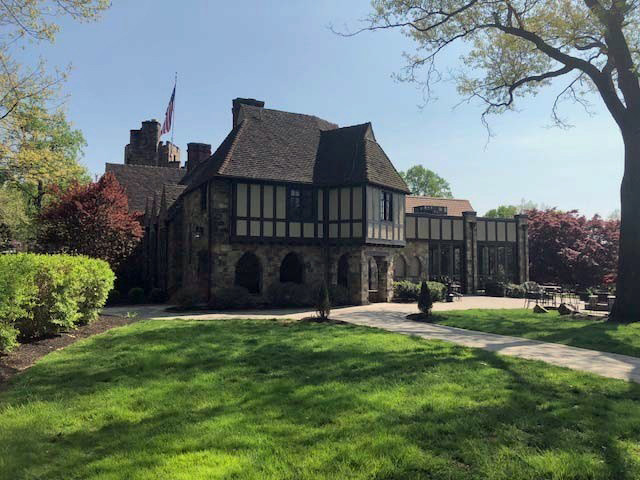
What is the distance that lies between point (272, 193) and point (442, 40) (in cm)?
Answer: 1006

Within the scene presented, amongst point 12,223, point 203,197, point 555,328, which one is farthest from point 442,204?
point 12,223

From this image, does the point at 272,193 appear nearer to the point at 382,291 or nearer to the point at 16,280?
the point at 382,291

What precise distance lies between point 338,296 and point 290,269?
430 centimetres

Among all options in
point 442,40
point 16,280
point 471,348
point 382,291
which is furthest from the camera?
point 382,291

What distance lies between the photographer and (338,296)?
2105cm

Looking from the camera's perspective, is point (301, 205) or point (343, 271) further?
point (343, 271)

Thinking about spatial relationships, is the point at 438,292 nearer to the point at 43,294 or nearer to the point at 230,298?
the point at 230,298

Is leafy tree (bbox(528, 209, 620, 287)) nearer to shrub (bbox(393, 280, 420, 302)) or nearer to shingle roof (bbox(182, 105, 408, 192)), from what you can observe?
shrub (bbox(393, 280, 420, 302))

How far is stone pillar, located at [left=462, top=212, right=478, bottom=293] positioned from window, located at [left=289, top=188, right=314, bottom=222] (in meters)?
14.4

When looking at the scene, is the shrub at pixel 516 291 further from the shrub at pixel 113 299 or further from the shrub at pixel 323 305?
the shrub at pixel 113 299

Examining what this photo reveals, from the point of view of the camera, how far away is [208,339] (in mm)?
10695

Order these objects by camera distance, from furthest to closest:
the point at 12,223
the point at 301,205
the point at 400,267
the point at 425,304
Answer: the point at 400,267, the point at 12,223, the point at 301,205, the point at 425,304

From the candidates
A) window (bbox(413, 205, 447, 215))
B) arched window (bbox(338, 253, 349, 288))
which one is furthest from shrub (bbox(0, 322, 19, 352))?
window (bbox(413, 205, 447, 215))

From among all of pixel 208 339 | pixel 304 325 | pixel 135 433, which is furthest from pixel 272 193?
pixel 135 433
